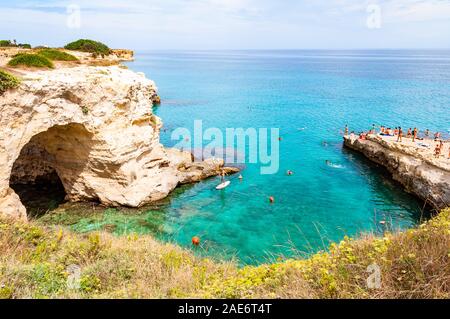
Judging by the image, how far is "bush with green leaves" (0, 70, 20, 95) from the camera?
14.4 metres

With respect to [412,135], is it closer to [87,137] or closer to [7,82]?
[87,137]

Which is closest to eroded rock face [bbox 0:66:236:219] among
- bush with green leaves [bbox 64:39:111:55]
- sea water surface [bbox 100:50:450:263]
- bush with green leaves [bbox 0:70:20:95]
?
bush with green leaves [bbox 0:70:20:95]

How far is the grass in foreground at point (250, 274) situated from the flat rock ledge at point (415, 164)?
1661cm

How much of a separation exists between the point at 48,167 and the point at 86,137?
692cm

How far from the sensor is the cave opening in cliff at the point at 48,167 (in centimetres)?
1936

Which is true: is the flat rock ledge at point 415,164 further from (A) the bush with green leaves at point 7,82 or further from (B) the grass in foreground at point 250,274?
(A) the bush with green leaves at point 7,82

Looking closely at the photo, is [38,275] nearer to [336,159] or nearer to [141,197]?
[141,197]

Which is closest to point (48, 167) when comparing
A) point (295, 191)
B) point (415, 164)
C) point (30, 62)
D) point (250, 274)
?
point (30, 62)

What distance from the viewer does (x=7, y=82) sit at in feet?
47.5

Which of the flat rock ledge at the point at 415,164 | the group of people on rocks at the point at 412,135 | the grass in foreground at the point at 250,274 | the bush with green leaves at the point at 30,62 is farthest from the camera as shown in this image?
the group of people on rocks at the point at 412,135

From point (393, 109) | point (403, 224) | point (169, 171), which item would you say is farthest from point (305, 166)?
point (393, 109)

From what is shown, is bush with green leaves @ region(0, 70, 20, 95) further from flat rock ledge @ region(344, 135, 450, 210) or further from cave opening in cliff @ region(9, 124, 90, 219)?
flat rock ledge @ region(344, 135, 450, 210)

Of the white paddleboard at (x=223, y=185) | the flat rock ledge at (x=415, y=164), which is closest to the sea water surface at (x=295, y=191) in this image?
the white paddleboard at (x=223, y=185)
